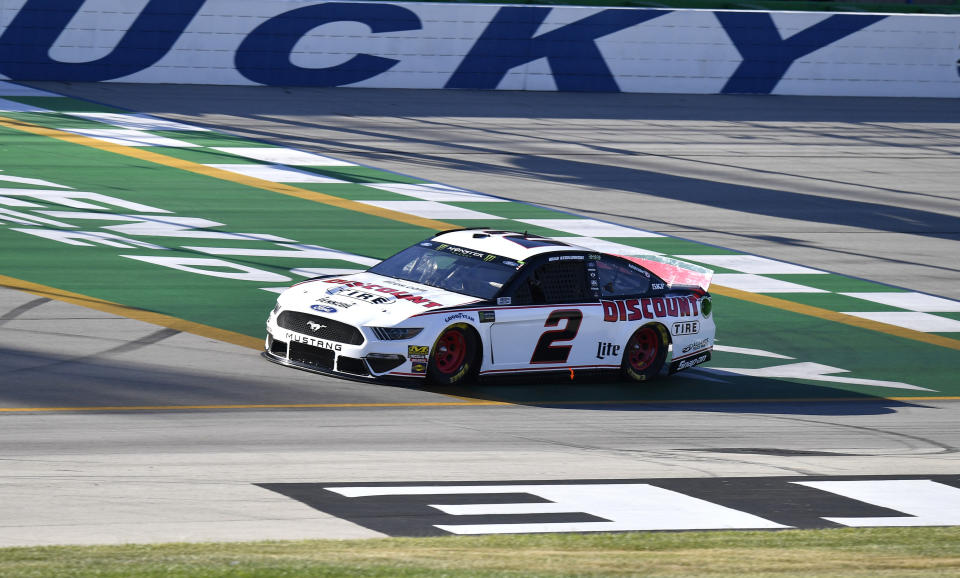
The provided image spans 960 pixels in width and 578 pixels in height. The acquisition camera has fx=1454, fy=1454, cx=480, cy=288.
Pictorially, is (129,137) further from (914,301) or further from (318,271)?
(914,301)

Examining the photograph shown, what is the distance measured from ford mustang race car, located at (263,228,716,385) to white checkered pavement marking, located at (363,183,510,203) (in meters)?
9.28

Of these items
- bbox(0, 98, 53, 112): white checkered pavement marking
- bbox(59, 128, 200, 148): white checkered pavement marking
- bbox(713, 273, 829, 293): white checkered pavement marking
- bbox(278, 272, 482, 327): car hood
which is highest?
bbox(0, 98, 53, 112): white checkered pavement marking

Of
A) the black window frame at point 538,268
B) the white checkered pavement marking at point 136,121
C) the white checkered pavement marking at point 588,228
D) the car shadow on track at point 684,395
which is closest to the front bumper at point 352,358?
the car shadow on track at point 684,395

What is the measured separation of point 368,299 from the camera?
1243 cm

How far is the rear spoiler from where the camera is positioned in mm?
14211

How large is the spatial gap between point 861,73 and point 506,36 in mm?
9599

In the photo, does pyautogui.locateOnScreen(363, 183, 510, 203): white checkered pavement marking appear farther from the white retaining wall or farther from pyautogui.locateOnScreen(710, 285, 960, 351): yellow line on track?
the white retaining wall

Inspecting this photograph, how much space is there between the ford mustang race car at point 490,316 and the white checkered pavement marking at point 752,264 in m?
5.42

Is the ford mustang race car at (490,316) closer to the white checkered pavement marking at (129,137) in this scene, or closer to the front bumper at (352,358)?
the front bumper at (352,358)

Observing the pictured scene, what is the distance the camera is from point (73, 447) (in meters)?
9.86

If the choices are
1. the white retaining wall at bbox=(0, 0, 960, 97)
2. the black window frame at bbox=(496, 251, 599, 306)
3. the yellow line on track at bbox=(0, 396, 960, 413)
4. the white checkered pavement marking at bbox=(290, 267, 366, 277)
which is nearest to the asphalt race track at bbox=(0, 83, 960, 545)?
the yellow line on track at bbox=(0, 396, 960, 413)

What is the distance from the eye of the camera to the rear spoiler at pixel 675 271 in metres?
14.2

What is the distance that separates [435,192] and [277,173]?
8.93 ft

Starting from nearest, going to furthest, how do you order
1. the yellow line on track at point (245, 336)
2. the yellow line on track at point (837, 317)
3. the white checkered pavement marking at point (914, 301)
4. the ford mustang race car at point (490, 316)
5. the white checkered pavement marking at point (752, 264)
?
the ford mustang race car at point (490, 316), the yellow line on track at point (245, 336), the yellow line on track at point (837, 317), the white checkered pavement marking at point (914, 301), the white checkered pavement marking at point (752, 264)
